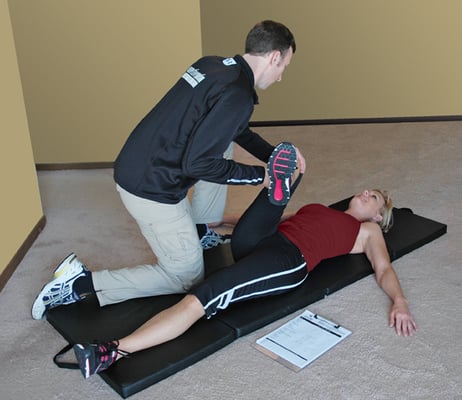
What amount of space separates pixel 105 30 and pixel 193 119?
79.4 inches

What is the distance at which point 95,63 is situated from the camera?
3812mm

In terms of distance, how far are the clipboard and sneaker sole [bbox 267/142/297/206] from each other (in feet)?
1.62

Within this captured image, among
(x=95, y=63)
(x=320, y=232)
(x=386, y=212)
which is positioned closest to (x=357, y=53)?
(x=95, y=63)

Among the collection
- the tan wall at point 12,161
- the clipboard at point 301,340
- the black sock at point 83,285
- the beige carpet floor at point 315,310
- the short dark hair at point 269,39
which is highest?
the short dark hair at point 269,39

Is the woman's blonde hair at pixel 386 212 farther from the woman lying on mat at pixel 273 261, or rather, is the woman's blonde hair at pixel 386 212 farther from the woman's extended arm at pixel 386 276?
the woman's extended arm at pixel 386 276

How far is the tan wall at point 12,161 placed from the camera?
271cm

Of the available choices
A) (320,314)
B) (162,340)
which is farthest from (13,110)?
(320,314)

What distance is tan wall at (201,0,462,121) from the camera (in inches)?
182

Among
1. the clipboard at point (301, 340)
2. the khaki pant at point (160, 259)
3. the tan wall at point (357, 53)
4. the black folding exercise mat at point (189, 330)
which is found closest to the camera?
the black folding exercise mat at point (189, 330)

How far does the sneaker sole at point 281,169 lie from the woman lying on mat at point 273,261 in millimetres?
128

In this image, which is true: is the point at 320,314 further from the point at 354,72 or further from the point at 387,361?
the point at 354,72

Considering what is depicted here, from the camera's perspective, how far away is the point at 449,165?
396 cm

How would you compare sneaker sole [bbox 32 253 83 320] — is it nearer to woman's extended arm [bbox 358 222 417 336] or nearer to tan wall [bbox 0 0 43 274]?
tan wall [bbox 0 0 43 274]

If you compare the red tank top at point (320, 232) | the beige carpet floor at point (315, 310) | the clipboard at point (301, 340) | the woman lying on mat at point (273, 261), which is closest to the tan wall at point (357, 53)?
the beige carpet floor at point (315, 310)
